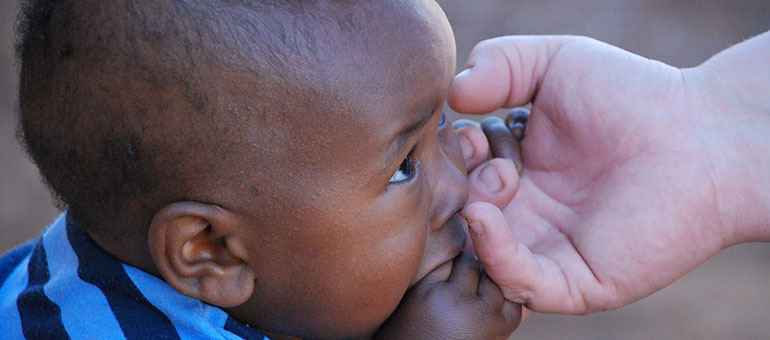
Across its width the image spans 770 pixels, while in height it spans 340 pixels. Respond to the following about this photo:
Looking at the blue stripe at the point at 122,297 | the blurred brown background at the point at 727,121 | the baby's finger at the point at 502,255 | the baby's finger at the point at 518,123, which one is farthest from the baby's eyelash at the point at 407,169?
the blurred brown background at the point at 727,121

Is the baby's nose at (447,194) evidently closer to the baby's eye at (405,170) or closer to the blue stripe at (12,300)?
the baby's eye at (405,170)

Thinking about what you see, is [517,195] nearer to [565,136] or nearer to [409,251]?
[565,136]

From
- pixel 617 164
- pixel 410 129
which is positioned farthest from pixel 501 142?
pixel 410 129

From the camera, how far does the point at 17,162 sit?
3.73 meters

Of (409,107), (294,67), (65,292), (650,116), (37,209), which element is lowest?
(37,209)

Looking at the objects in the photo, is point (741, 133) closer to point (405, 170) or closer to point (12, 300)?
point (405, 170)

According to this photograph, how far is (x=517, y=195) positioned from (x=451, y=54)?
0.69 metres

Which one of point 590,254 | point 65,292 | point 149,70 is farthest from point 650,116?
point 65,292

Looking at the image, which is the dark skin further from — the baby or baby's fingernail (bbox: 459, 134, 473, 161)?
baby's fingernail (bbox: 459, 134, 473, 161)

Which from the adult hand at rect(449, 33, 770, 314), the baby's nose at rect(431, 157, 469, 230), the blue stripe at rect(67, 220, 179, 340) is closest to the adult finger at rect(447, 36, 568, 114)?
the adult hand at rect(449, 33, 770, 314)

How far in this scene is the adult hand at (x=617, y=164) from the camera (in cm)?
187

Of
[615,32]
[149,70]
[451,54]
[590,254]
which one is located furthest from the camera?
[615,32]

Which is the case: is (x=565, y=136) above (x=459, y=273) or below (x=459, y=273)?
above

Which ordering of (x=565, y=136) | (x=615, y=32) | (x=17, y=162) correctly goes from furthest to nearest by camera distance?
(x=615, y=32)
(x=17, y=162)
(x=565, y=136)
